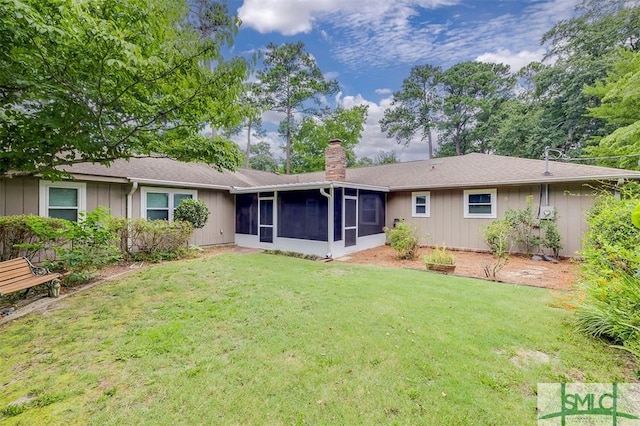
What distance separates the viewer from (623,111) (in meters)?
12.8

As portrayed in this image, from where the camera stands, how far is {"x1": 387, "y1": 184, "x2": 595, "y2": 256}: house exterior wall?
864 cm

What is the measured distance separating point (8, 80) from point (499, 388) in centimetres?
712

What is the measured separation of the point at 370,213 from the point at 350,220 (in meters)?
1.54

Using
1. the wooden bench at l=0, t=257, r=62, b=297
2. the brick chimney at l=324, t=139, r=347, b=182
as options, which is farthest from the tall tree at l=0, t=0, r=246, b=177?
the brick chimney at l=324, t=139, r=347, b=182

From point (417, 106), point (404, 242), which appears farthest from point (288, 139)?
point (404, 242)

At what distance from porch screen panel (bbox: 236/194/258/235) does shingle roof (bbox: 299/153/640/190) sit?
15.2 feet

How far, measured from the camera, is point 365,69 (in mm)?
15805

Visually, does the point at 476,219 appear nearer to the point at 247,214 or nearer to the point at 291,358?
the point at 247,214

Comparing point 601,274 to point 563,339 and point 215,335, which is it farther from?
point 215,335

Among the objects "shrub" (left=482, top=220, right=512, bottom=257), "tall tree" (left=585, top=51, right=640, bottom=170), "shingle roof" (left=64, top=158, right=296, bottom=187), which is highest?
"tall tree" (left=585, top=51, right=640, bottom=170)

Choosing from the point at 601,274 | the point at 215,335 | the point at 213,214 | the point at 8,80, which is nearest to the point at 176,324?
the point at 215,335

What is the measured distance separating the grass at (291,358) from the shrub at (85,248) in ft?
3.59

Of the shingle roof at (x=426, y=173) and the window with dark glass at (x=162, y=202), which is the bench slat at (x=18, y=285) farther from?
the window with dark glass at (x=162, y=202)

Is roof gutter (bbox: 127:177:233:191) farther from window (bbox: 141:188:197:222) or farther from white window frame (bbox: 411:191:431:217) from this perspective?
white window frame (bbox: 411:191:431:217)
